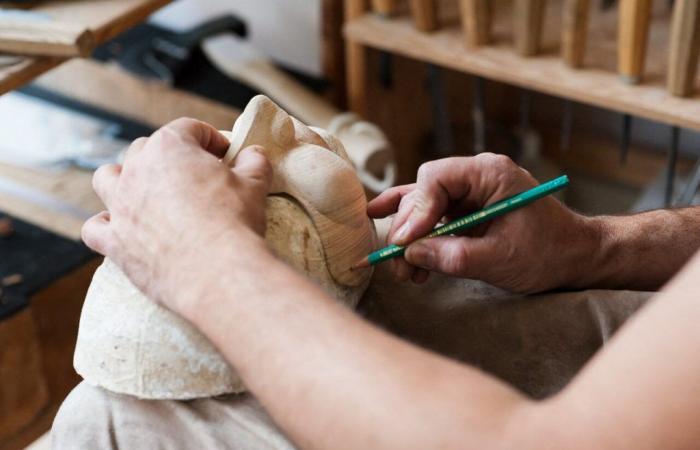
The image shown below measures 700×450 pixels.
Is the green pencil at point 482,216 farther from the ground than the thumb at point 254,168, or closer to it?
closer to it

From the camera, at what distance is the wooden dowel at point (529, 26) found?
178 cm

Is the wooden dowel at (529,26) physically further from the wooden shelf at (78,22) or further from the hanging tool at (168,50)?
the hanging tool at (168,50)

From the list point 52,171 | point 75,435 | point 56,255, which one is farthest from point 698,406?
point 52,171

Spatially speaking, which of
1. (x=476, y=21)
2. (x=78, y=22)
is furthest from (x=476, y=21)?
(x=78, y=22)

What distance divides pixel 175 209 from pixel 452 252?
321mm

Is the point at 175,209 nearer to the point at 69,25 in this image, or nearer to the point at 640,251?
the point at 640,251

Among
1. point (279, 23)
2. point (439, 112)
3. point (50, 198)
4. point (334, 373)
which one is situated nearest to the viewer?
point (334, 373)

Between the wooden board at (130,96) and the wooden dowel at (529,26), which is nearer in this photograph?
the wooden dowel at (529,26)

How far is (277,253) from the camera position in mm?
980

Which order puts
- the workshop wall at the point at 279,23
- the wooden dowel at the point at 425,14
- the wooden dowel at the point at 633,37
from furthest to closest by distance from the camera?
the workshop wall at the point at 279,23
the wooden dowel at the point at 425,14
the wooden dowel at the point at 633,37

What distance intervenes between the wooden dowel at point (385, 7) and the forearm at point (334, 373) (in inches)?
50.7

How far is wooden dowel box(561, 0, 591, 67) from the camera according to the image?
5.65 ft

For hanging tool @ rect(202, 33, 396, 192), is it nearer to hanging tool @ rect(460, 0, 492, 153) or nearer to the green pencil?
hanging tool @ rect(460, 0, 492, 153)

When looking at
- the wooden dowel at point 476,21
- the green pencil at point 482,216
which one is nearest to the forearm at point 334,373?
the green pencil at point 482,216
